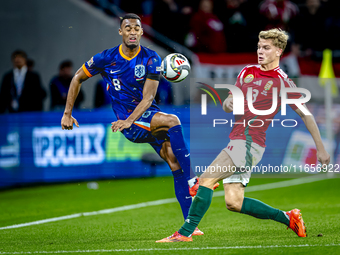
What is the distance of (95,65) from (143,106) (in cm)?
71

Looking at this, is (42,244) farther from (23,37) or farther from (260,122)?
(23,37)

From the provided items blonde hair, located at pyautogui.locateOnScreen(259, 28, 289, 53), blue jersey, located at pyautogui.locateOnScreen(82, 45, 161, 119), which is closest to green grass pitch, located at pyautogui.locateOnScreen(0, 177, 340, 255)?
blue jersey, located at pyautogui.locateOnScreen(82, 45, 161, 119)

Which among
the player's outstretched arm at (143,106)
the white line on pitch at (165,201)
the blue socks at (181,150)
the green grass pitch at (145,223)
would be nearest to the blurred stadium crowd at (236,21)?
the white line on pitch at (165,201)

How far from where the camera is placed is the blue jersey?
538 cm

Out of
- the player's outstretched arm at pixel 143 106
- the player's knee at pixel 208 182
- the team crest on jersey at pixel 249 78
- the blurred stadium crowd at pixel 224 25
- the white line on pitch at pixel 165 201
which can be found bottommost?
the white line on pitch at pixel 165 201

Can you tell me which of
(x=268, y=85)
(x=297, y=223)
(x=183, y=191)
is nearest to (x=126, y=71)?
(x=183, y=191)

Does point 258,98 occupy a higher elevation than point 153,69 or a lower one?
lower

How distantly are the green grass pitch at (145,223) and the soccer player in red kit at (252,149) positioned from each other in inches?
8.6

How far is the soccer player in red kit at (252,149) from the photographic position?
15.0ft

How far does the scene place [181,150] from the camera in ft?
17.2

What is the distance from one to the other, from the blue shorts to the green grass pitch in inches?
37.4

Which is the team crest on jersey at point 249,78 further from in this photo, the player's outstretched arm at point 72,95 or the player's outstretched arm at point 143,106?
the player's outstretched arm at point 72,95

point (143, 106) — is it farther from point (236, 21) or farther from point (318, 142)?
point (236, 21)

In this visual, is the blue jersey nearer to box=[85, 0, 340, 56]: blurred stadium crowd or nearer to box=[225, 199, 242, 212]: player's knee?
box=[225, 199, 242, 212]: player's knee
